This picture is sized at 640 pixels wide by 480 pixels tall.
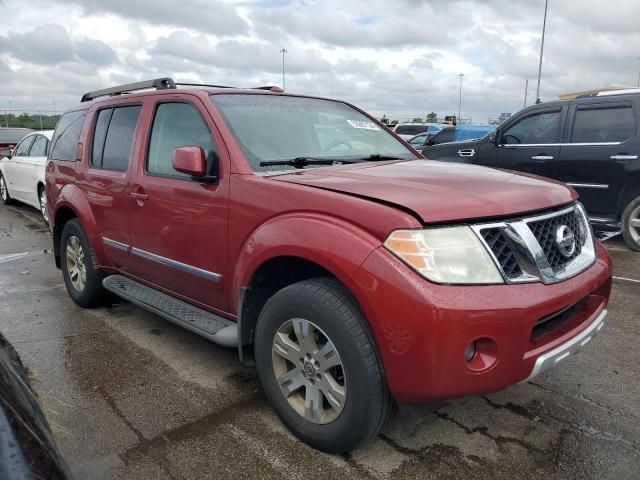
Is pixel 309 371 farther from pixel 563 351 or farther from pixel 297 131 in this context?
pixel 297 131

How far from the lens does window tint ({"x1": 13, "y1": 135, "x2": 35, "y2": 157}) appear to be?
31.0ft

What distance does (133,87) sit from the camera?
4230mm

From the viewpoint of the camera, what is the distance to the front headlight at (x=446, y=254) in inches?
82.0

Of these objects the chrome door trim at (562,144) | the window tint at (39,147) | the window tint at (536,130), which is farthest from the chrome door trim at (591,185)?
the window tint at (39,147)

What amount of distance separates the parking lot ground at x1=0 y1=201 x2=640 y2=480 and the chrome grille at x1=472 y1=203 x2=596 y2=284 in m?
0.77

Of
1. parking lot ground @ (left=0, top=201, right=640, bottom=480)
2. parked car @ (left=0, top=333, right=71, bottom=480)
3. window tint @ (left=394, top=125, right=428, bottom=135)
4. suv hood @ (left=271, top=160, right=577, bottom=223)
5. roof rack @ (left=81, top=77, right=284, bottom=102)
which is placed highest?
roof rack @ (left=81, top=77, right=284, bottom=102)

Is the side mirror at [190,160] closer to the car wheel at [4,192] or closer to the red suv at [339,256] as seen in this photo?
the red suv at [339,256]

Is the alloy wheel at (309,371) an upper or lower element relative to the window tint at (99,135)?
lower

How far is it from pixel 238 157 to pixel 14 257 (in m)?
5.03

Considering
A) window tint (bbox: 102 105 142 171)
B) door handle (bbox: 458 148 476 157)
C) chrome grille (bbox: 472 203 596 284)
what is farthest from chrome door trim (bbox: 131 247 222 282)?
door handle (bbox: 458 148 476 157)

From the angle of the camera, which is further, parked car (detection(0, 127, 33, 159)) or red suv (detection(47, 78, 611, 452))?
parked car (detection(0, 127, 33, 159))

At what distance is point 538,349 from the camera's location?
7.25 ft

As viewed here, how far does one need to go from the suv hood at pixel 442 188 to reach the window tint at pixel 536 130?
4.79m

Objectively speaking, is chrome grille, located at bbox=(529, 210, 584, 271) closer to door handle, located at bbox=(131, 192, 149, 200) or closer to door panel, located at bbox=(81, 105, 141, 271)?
door handle, located at bbox=(131, 192, 149, 200)
